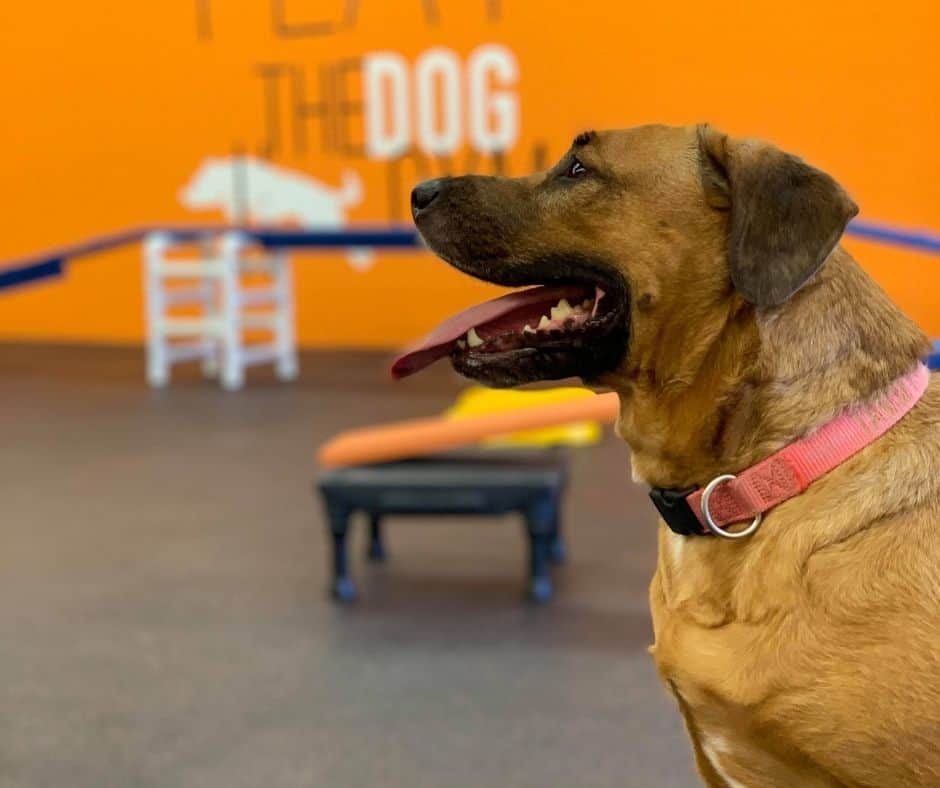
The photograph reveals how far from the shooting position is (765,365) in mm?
1442

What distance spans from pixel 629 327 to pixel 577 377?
0.11 metres

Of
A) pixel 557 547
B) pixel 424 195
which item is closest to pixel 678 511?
pixel 424 195

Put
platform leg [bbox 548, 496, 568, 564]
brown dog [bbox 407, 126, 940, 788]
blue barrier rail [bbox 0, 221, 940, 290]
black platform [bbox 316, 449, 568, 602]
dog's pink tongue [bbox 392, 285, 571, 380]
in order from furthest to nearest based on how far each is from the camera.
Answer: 1. blue barrier rail [bbox 0, 221, 940, 290]
2. platform leg [bbox 548, 496, 568, 564]
3. black platform [bbox 316, 449, 568, 602]
4. dog's pink tongue [bbox 392, 285, 571, 380]
5. brown dog [bbox 407, 126, 940, 788]

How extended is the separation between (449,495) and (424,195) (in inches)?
61.9

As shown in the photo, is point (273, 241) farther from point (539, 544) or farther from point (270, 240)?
point (539, 544)

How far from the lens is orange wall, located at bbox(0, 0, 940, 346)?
280 inches

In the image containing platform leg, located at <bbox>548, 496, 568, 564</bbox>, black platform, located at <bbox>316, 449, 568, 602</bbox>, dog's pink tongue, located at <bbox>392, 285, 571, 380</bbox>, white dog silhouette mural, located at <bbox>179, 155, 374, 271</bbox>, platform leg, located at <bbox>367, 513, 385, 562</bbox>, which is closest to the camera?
dog's pink tongue, located at <bbox>392, 285, 571, 380</bbox>

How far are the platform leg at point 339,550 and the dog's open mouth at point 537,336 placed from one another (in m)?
1.52

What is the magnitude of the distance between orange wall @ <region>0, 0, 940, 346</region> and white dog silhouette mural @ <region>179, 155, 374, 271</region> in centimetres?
10

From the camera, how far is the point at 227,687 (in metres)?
2.69

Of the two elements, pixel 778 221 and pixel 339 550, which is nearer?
pixel 778 221

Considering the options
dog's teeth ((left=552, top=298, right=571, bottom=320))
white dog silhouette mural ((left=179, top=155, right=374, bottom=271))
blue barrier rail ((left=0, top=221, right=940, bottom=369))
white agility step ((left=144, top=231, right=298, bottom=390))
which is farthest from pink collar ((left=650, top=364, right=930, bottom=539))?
white dog silhouette mural ((left=179, top=155, right=374, bottom=271))

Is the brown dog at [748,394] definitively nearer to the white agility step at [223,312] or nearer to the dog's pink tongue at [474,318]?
the dog's pink tongue at [474,318]

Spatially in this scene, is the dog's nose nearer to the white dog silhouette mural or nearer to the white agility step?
the white agility step
